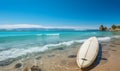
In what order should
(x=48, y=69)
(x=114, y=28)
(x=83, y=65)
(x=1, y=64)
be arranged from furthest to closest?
(x=114, y=28) → (x=1, y=64) → (x=48, y=69) → (x=83, y=65)

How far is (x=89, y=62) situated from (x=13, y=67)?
133 inches

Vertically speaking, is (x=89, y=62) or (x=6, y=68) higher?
(x=89, y=62)

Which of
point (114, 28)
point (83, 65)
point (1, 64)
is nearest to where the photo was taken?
point (83, 65)

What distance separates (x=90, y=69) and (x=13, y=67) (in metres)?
3.37

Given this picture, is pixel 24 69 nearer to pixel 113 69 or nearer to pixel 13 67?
pixel 13 67

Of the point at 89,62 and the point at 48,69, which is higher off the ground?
the point at 89,62

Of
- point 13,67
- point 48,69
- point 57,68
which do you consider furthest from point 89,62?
point 13,67

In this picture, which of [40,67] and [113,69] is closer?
[113,69]

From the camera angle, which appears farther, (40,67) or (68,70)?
(40,67)

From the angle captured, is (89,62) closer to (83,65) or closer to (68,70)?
(83,65)

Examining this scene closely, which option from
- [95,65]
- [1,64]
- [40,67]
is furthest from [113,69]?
[1,64]

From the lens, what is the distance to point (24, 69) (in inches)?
181

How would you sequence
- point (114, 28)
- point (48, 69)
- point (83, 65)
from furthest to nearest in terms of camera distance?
point (114, 28) → point (48, 69) → point (83, 65)

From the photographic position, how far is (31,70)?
4.54 m
